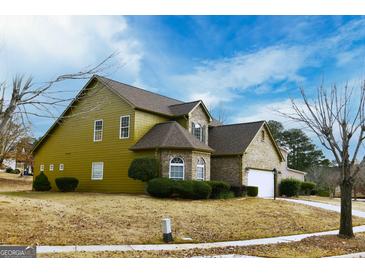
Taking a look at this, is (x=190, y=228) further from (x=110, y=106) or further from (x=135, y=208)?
(x=110, y=106)

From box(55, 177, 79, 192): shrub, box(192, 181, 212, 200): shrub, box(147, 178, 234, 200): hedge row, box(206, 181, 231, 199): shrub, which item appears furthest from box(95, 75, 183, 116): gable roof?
box(55, 177, 79, 192): shrub

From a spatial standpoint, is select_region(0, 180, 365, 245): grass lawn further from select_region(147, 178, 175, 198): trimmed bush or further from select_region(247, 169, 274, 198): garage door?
select_region(247, 169, 274, 198): garage door

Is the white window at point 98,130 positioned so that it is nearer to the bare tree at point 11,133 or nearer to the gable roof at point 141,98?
the gable roof at point 141,98

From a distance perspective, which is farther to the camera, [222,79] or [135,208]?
[222,79]

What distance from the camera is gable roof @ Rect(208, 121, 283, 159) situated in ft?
91.4

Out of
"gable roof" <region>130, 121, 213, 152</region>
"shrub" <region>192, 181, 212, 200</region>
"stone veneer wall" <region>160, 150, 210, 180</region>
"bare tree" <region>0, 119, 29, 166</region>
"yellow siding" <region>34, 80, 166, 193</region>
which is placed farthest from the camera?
"yellow siding" <region>34, 80, 166, 193</region>

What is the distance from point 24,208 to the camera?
15.4 meters

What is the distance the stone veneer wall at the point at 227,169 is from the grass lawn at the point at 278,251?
47.6 ft

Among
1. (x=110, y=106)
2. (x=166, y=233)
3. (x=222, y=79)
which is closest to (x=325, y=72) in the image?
Result: (x=222, y=79)

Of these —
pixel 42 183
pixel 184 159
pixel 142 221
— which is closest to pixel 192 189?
pixel 184 159

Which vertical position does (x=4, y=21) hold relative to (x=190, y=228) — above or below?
above

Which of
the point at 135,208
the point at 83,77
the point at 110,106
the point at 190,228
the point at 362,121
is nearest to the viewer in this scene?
the point at 83,77

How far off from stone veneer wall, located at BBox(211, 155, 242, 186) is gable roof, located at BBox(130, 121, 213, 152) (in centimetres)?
304

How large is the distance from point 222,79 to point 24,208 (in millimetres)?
11776
